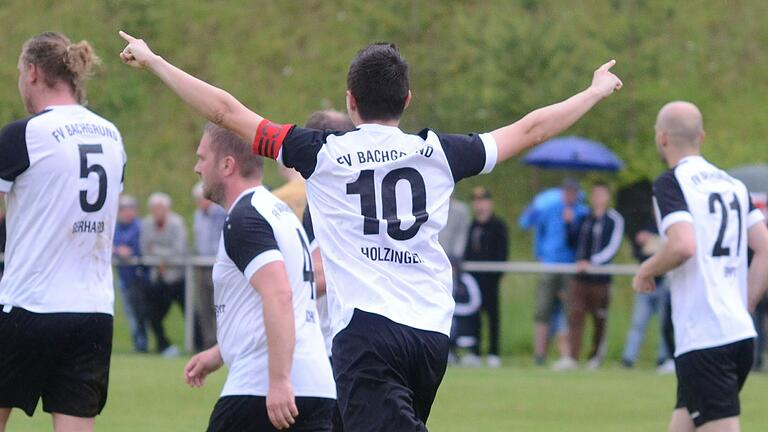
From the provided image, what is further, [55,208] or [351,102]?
[55,208]

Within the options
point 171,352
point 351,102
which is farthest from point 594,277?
point 351,102

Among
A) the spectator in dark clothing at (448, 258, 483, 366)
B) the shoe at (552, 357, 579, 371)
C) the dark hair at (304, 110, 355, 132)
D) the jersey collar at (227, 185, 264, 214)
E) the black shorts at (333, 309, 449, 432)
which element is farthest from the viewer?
the spectator in dark clothing at (448, 258, 483, 366)

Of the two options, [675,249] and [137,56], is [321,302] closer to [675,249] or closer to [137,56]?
[675,249]

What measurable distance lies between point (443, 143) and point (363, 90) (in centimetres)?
35

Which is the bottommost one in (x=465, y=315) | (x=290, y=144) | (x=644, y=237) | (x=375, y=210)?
(x=465, y=315)

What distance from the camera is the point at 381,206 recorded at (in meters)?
5.26

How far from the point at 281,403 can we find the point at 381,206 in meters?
0.86

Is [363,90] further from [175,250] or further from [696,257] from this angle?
[175,250]

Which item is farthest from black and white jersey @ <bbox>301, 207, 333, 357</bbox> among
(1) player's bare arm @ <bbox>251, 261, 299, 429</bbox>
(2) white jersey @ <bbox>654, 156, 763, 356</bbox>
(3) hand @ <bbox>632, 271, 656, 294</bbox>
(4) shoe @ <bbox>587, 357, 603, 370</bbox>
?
(4) shoe @ <bbox>587, 357, 603, 370</bbox>

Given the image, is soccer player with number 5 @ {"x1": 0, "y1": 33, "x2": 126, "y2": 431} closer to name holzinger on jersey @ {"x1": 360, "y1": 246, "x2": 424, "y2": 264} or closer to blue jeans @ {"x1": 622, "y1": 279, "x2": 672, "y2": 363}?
name holzinger on jersey @ {"x1": 360, "y1": 246, "x2": 424, "y2": 264}

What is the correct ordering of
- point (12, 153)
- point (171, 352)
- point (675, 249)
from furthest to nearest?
point (171, 352) → point (675, 249) → point (12, 153)

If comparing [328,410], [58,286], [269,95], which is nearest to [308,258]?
[328,410]

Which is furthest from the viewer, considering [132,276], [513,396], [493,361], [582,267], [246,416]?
[132,276]

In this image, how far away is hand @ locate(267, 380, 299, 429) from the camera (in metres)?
5.47
